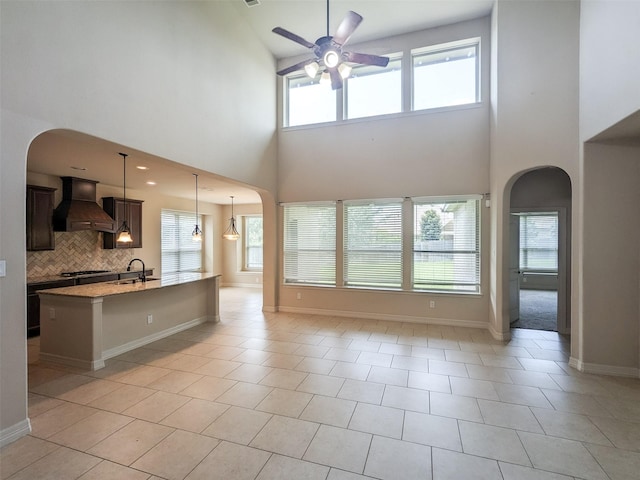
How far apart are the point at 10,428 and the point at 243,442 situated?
174 centimetres

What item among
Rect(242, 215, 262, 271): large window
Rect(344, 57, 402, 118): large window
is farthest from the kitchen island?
Rect(242, 215, 262, 271): large window

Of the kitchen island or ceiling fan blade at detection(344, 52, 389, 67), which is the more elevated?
ceiling fan blade at detection(344, 52, 389, 67)

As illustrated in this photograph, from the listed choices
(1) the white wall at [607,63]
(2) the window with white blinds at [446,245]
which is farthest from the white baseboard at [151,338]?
(1) the white wall at [607,63]

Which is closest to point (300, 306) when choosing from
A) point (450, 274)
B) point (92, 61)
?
point (450, 274)

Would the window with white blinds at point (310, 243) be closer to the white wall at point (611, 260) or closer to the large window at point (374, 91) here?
the large window at point (374, 91)

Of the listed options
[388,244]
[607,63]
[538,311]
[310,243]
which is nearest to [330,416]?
[388,244]

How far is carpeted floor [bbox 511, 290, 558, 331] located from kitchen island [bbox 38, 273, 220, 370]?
19.4 ft

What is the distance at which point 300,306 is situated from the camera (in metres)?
6.27

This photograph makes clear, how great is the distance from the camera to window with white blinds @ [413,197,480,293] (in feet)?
17.3

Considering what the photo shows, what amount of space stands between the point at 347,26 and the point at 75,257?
6386 mm

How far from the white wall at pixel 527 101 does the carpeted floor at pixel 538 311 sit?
1.28 meters

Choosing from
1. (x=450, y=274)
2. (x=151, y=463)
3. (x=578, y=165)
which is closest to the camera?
(x=151, y=463)

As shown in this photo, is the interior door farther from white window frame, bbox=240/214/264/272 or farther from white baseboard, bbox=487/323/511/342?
white window frame, bbox=240/214/264/272

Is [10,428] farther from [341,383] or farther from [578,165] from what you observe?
[578,165]
